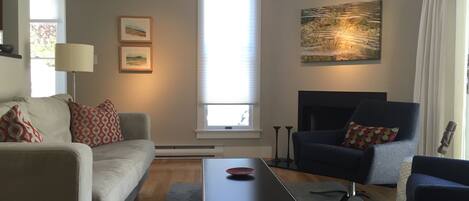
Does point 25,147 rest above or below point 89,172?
above

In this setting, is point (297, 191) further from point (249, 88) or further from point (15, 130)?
point (15, 130)

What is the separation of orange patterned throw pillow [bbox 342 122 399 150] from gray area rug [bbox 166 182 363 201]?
461 millimetres

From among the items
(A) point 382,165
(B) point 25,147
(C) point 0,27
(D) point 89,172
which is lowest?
(A) point 382,165

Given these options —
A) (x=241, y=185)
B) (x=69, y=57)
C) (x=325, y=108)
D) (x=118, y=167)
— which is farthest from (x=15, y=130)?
(x=325, y=108)

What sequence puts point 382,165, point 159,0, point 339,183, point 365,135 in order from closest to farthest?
point 382,165, point 365,135, point 339,183, point 159,0

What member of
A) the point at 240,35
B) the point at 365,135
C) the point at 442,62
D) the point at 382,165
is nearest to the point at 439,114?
the point at 442,62

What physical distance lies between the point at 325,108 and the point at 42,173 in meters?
3.63

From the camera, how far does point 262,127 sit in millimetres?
5281

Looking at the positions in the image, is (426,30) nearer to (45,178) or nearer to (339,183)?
(339,183)

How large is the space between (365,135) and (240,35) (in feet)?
7.38

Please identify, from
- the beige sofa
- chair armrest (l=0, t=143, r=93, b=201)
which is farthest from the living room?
chair armrest (l=0, t=143, r=93, b=201)

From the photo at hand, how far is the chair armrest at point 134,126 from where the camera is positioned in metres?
3.68

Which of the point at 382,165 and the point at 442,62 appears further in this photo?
the point at 442,62

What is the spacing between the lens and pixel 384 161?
307 cm
